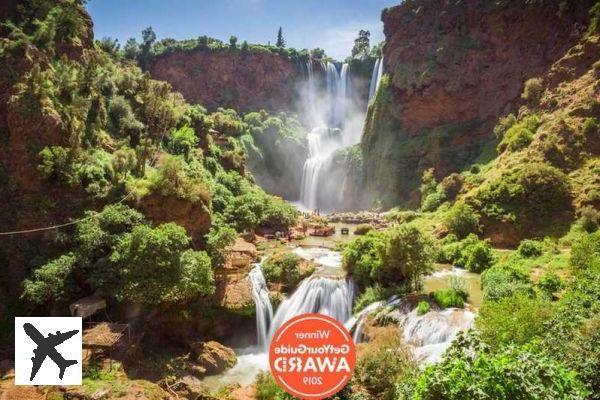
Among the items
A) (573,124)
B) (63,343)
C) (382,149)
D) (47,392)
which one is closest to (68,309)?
(47,392)

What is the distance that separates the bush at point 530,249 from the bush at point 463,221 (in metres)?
4.60

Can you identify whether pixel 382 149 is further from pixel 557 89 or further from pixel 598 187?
pixel 598 187

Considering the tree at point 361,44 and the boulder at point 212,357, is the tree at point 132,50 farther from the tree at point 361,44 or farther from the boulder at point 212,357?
the boulder at point 212,357

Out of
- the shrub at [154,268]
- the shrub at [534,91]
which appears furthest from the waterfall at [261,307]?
the shrub at [534,91]

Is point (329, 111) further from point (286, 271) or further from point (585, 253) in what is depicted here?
point (585, 253)

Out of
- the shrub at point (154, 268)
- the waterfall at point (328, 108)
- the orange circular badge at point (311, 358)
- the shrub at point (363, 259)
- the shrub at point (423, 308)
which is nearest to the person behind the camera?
the orange circular badge at point (311, 358)

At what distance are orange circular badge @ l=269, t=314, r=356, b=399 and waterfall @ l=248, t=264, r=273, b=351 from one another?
21.2 m

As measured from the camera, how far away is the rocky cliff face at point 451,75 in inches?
1732

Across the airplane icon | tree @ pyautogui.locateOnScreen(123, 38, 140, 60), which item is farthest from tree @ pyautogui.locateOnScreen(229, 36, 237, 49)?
the airplane icon

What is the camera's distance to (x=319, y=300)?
24.8 metres

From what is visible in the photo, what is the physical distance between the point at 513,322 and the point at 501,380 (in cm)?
635

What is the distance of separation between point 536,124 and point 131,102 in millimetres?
36700

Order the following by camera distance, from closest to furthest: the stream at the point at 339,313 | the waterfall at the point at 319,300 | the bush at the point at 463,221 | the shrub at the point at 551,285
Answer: the stream at the point at 339,313 → the shrub at the point at 551,285 → the waterfall at the point at 319,300 → the bush at the point at 463,221

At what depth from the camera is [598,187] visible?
93.1 ft
